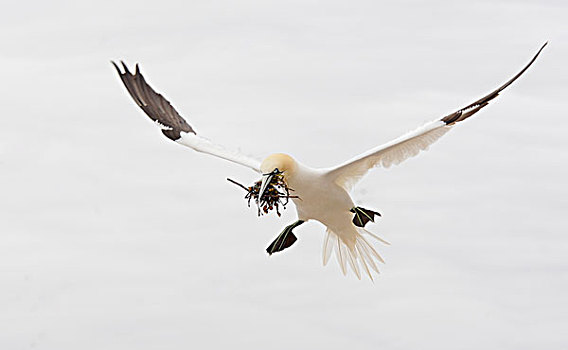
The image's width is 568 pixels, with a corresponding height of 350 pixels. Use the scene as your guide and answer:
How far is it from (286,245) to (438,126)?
2628 millimetres

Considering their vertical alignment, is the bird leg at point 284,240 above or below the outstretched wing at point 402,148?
below

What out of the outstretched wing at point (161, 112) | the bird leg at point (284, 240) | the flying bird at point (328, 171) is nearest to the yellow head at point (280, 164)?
the flying bird at point (328, 171)

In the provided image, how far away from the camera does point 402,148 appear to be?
13.3 meters

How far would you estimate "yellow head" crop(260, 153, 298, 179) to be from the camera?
1255cm

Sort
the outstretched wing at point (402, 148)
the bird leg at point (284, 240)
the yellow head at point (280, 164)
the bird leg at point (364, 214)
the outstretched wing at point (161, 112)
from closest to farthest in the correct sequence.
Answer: the yellow head at point (280, 164) → the outstretched wing at point (402, 148) → the bird leg at point (364, 214) → the bird leg at point (284, 240) → the outstretched wing at point (161, 112)

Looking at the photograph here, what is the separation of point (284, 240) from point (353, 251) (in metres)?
0.87

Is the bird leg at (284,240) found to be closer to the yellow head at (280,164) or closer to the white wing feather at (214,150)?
the white wing feather at (214,150)

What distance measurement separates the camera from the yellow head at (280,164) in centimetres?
1255

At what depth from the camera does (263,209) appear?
11.9 metres

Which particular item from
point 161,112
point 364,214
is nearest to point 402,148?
point 364,214

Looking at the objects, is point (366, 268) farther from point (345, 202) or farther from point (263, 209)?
point (263, 209)

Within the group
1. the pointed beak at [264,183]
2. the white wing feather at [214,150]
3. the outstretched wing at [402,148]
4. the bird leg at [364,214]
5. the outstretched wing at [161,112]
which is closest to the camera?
the pointed beak at [264,183]

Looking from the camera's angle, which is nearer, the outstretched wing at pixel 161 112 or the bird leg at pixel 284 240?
the bird leg at pixel 284 240

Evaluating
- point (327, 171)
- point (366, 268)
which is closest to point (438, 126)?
point (327, 171)
